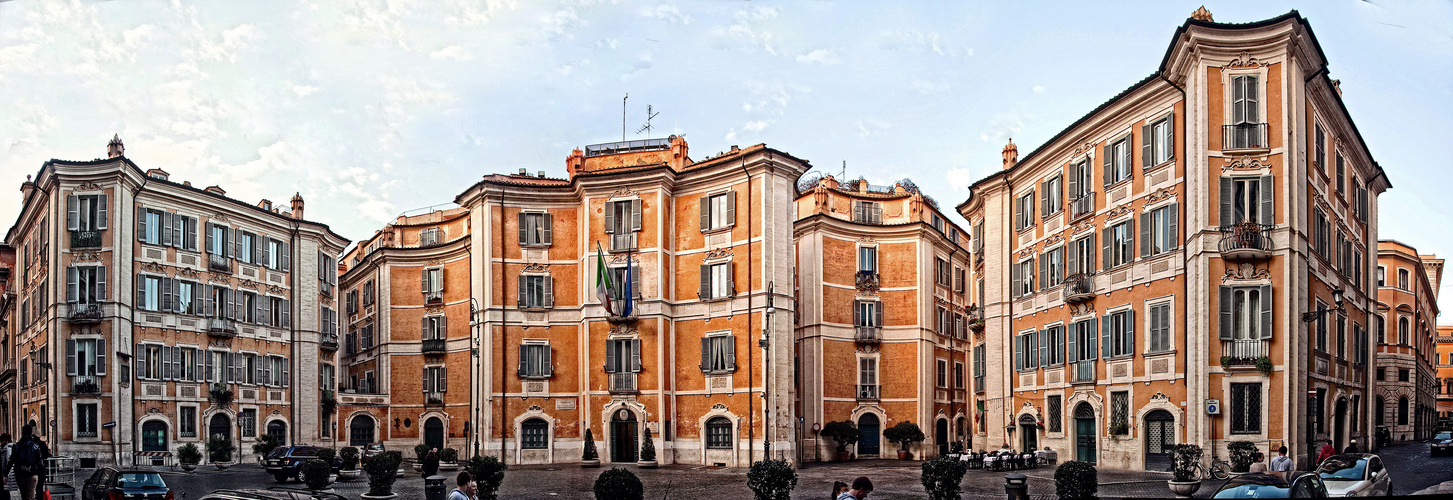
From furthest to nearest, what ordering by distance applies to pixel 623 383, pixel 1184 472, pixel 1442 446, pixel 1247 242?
pixel 623 383, pixel 1442 446, pixel 1247 242, pixel 1184 472

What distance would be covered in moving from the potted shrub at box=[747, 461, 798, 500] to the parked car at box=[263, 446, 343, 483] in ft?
74.0

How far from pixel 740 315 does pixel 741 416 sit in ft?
15.8

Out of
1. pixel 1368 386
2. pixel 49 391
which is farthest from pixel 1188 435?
pixel 49 391

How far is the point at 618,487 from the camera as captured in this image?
73.0 ft

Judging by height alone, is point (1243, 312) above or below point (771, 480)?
above

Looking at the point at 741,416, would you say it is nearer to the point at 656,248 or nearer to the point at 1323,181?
the point at 656,248

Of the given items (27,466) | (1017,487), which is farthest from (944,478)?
(27,466)

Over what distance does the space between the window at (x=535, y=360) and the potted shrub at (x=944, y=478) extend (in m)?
33.6

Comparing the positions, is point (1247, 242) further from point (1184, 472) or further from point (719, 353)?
point (719, 353)

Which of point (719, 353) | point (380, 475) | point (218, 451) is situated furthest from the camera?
point (719, 353)

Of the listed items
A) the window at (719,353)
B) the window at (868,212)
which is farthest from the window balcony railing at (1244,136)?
the window at (868,212)

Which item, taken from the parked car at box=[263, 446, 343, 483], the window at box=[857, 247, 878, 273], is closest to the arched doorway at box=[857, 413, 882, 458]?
the window at box=[857, 247, 878, 273]

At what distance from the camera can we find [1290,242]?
1303 inches

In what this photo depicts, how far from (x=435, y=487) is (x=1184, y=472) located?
20425mm
